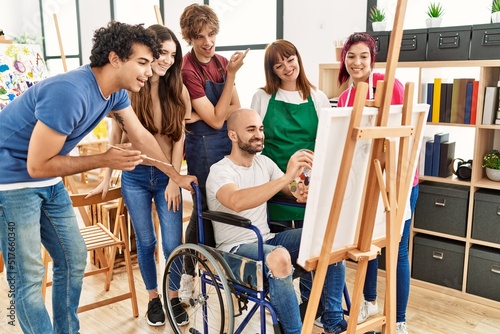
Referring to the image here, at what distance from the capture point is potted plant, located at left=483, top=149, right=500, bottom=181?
8.95 ft

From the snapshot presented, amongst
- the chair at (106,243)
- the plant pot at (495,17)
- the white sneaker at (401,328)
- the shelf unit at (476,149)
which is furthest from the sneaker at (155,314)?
the plant pot at (495,17)

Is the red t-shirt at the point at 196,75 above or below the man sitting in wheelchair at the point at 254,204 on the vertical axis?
above

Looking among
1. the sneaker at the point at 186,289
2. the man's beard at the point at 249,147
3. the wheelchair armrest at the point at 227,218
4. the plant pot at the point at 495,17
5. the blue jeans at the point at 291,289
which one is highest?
the plant pot at the point at 495,17

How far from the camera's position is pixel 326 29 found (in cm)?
366

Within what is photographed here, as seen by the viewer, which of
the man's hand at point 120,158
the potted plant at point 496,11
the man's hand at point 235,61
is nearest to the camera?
the man's hand at point 120,158

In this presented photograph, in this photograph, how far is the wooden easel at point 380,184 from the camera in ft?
4.80

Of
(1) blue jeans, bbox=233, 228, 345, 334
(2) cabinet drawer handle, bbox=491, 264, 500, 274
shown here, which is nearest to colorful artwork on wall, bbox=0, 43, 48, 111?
(1) blue jeans, bbox=233, 228, 345, 334

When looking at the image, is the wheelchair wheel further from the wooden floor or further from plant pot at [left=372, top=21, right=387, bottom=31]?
plant pot at [left=372, top=21, right=387, bottom=31]

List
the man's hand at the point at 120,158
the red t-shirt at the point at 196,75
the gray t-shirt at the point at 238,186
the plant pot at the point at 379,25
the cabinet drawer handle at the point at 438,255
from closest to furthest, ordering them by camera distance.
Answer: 1. the man's hand at the point at 120,158
2. the gray t-shirt at the point at 238,186
3. the red t-shirt at the point at 196,75
4. the cabinet drawer handle at the point at 438,255
5. the plant pot at the point at 379,25

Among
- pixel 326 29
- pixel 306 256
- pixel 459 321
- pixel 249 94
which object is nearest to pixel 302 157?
pixel 306 256

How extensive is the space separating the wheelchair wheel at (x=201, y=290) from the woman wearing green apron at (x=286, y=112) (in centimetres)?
44

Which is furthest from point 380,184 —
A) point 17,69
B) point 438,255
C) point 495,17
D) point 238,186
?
point 17,69

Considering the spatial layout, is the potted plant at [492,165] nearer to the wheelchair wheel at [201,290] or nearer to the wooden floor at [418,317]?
the wooden floor at [418,317]

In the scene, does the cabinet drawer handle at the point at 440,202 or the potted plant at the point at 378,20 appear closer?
the cabinet drawer handle at the point at 440,202
